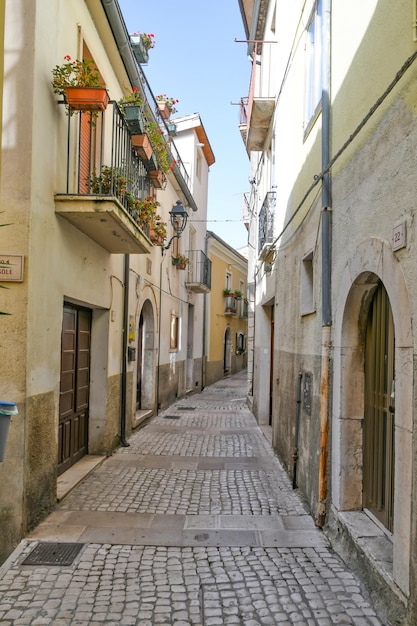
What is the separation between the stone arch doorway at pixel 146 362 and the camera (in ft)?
38.2

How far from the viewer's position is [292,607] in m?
3.51

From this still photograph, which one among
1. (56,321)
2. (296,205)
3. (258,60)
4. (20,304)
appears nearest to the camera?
(20,304)

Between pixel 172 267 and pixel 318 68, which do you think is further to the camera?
pixel 172 267

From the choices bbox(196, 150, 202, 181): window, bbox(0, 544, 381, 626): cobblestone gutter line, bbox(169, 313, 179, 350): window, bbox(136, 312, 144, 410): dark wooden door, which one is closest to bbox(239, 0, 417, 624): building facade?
bbox(0, 544, 381, 626): cobblestone gutter line

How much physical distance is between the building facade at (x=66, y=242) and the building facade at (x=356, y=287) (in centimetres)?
230

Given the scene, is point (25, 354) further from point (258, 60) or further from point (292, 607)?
point (258, 60)

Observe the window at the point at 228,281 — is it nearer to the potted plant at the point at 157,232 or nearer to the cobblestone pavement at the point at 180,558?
the potted plant at the point at 157,232

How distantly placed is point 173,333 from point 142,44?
7845 mm

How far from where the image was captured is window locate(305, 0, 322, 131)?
573cm

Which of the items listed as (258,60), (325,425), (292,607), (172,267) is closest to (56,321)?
(325,425)

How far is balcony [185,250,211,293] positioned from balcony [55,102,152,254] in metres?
9.56

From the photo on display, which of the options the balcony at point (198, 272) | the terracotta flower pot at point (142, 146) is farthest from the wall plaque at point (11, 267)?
the balcony at point (198, 272)

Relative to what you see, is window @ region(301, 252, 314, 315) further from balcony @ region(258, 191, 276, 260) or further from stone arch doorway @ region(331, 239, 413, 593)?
balcony @ region(258, 191, 276, 260)

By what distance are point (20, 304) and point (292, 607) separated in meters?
3.34
